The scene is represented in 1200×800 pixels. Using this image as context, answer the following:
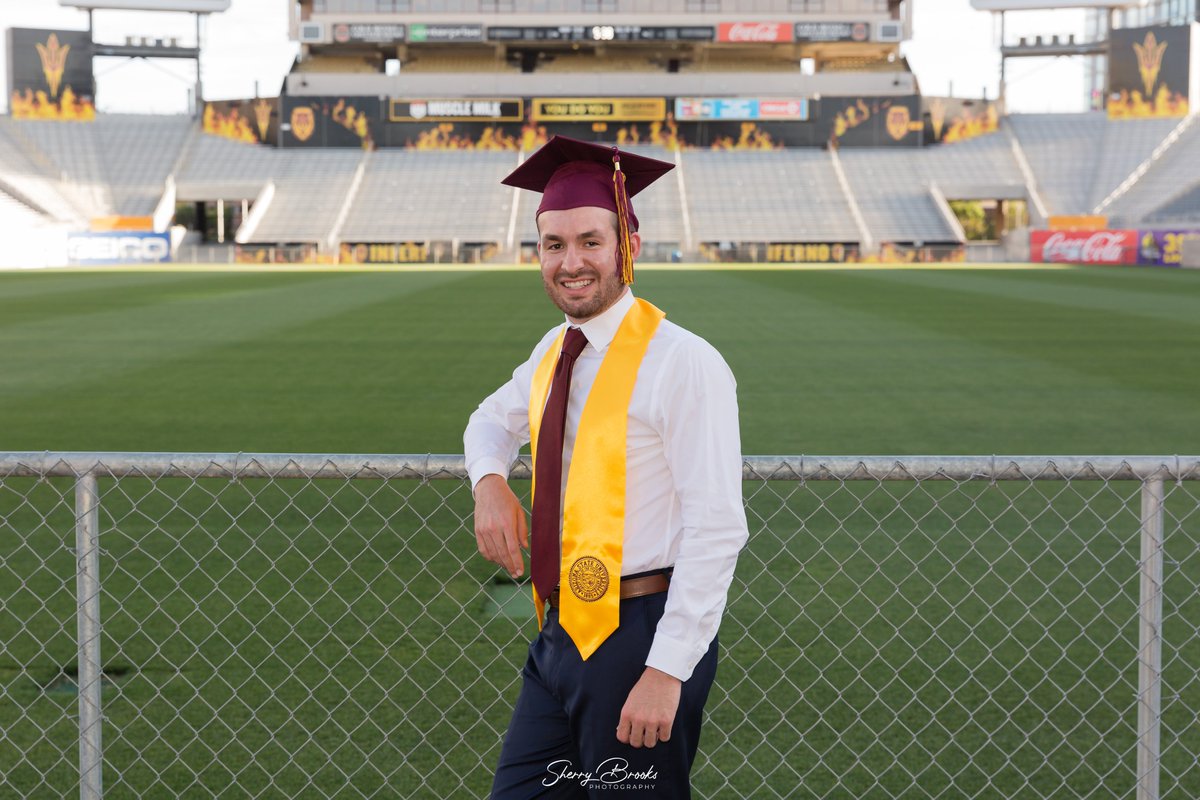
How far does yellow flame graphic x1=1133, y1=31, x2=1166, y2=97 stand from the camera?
6762 cm

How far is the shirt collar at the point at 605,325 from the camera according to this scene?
2682 mm

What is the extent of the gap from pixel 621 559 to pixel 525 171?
0.87 metres

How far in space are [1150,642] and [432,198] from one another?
2450 inches

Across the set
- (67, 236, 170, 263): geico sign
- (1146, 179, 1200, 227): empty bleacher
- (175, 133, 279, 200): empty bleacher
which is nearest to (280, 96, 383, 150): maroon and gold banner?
(175, 133, 279, 200): empty bleacher

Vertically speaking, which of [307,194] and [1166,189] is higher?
[1166,189]

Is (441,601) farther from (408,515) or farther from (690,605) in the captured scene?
(690,605)

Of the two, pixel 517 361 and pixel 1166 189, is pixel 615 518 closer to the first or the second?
pixel 517 361

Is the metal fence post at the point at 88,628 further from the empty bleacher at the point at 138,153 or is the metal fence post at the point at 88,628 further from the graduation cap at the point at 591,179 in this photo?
the empty bleacher at the point at 138,153

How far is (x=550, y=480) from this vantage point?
2629 mm

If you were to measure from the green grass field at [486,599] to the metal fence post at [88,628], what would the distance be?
0.73 m

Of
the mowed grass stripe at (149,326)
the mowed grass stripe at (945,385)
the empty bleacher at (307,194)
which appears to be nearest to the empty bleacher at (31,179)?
the empty bleacher at (307,194)

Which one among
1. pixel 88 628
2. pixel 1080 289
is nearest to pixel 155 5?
pixel 1080 289

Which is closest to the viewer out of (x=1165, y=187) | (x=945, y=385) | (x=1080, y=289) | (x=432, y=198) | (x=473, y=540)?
(x=473, y=540)

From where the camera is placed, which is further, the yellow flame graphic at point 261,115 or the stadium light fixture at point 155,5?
the stadium light fixture at point 155,5
